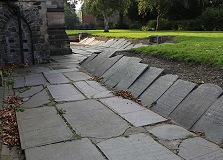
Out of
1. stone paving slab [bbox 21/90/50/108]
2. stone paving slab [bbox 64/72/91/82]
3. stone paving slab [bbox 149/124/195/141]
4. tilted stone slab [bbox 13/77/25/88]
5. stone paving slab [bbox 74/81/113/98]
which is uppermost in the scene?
stone paving slab [bbox 64/72/91/82]

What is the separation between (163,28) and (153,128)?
27.9 metres

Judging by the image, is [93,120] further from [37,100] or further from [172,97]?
[37,100]

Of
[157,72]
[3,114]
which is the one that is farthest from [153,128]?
[3,114]

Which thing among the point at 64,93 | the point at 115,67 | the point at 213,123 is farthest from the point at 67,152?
the point at 115,67

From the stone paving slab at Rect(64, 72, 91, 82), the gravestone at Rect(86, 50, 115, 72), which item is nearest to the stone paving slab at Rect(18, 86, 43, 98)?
the stone paving slab at Rect(64, 72, 91, 82)

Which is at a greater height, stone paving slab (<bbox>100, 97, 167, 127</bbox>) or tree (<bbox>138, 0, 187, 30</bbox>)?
tree (<bbox>138, 0, 187, 30</bbox>)

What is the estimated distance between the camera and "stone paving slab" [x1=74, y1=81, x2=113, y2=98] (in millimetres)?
6305

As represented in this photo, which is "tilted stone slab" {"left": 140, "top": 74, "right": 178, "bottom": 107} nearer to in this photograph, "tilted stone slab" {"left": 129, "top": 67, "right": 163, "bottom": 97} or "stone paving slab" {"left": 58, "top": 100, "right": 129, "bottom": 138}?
"tilted stone slab" {"left": 129, "top": 67, "right": 163, "bottom": 97}

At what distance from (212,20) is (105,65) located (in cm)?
2238

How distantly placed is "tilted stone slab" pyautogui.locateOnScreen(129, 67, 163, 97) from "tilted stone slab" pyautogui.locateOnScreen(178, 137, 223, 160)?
7.94ft

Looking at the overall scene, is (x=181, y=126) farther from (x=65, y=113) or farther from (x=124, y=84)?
(x=124, y=84)

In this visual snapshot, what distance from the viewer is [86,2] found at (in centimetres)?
2730

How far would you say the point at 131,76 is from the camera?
6.96 m

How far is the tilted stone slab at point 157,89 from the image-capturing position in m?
5.55
